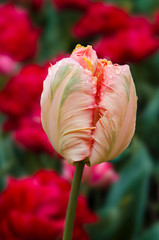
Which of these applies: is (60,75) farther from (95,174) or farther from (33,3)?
(33,3)

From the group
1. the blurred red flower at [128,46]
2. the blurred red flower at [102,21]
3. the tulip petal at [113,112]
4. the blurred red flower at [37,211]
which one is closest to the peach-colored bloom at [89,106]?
the tulip petal at [113,112]

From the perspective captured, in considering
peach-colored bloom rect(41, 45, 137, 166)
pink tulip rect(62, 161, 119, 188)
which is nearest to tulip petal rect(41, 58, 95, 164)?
peach-colored bloom rect(41, 45, 137, 166)

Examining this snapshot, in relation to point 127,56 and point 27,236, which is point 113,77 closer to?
point 27,236

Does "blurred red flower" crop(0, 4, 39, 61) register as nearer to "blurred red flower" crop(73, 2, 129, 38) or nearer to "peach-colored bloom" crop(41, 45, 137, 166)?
"blurred red flower" crop(73, 2, 129, 38)

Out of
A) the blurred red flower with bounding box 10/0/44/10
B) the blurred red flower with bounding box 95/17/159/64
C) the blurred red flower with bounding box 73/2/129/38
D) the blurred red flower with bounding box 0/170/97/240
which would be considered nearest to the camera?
the blurred red flower with bounding box 0/170/97/240

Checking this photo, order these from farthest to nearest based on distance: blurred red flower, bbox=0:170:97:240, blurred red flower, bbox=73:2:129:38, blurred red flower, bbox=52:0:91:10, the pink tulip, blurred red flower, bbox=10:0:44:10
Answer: blurred red flower, bbox=10:0:44:10, blurred red flower, bbox=52:0:91:10, blurred red flower, bbox=73:2:129:38, the pink tulip, blurred red flower, bbox=0:170:97:240
